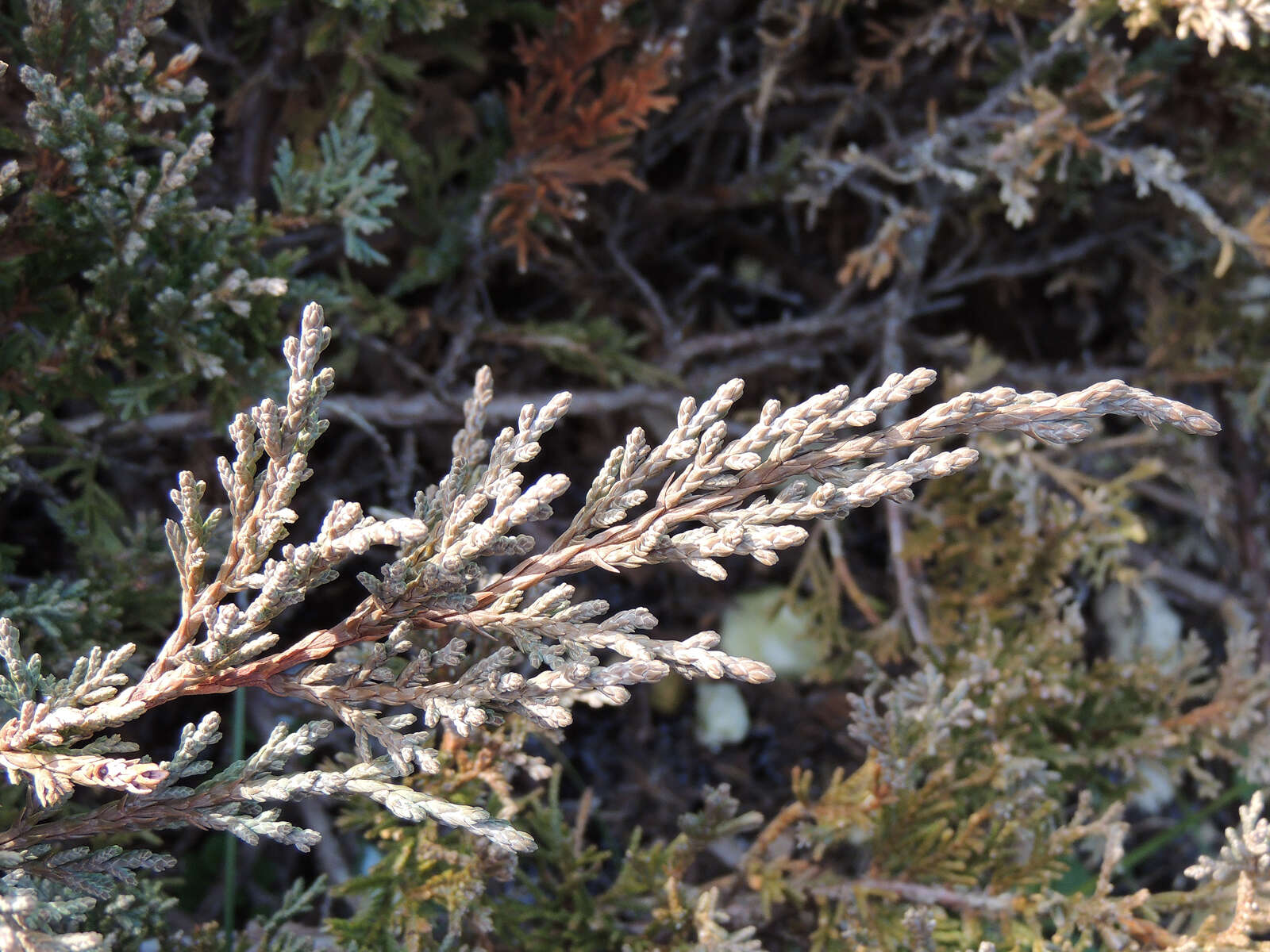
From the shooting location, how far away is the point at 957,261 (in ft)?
8.55

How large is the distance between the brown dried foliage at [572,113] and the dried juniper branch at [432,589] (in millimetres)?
961

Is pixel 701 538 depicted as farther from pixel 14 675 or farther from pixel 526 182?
pixel 526 182

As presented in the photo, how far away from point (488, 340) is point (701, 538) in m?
1.31

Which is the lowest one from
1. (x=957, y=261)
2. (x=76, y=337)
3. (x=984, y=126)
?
(x=76, y=337)

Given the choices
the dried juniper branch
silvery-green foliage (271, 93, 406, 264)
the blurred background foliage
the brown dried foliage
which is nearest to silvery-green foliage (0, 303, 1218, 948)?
the dried juniper branch

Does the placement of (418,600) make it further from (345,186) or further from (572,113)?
(572,113)

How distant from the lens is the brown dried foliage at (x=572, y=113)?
2.05 m

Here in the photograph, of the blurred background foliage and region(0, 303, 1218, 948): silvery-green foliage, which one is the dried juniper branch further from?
the blurred background foliage

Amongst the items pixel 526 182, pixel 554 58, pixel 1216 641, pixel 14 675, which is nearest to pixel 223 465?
pixel 14 675

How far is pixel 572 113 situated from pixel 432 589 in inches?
54.0

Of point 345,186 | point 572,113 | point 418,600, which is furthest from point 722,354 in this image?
point 418,600

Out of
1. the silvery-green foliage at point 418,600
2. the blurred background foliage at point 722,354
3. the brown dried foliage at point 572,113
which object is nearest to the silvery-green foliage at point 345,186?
the blurred background foliage at point 722,354

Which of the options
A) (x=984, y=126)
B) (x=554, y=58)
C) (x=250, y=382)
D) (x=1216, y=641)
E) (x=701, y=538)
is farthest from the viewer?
(x=1216, y=641)

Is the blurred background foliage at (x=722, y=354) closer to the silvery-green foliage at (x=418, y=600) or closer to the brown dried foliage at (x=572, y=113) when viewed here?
the brown dried foliage at (x=572, y=113)
